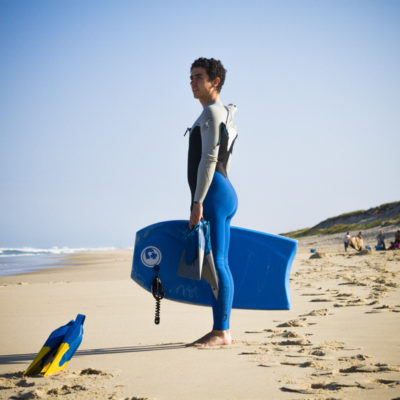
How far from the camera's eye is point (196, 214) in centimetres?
276

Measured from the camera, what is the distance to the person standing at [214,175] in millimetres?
2754

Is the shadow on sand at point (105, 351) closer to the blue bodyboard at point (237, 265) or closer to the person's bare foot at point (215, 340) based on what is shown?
the person's bare foot at point (215, 340)

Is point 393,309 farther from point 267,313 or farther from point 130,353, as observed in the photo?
point 130,353

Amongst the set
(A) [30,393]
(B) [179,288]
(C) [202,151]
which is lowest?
(A) [30,393]

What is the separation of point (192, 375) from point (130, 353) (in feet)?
2.16

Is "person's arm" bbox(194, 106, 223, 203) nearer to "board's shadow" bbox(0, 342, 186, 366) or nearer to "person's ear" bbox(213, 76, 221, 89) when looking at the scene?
"person's ear" bbox(213, 76, 221, 89)

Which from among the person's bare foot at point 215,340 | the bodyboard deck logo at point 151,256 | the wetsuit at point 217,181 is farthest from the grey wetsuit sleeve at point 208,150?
the person's bare foot at point 215,340

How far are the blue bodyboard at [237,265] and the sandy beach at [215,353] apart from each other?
244 millimetres

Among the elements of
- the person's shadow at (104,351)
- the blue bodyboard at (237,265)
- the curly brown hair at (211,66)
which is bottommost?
the person's shadow at (104,351)

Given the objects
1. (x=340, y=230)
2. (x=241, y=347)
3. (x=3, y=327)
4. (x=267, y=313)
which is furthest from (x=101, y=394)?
(x=340, y=230)

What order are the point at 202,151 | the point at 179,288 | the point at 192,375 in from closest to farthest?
1. the point at 192,375
2. the point at 202,151
3. the point at 179,288

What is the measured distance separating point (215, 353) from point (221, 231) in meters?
0.74

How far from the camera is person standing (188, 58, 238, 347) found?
2754 millimetres

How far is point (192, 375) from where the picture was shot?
2.08m
